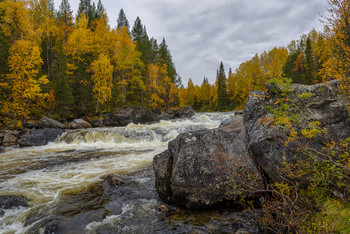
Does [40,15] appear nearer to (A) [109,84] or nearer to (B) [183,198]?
(A) [109,84]

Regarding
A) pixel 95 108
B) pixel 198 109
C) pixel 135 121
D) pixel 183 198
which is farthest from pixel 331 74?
pixel 198 109

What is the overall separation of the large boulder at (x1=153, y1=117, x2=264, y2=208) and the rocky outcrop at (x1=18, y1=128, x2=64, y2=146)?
1407 cm

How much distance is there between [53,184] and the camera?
658 cm

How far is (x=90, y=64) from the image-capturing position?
2669cm

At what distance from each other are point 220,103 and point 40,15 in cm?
4650

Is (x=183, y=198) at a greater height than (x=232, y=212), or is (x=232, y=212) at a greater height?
(x=183, y=198)

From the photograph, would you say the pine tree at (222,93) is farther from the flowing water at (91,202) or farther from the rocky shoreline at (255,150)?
the rocky shoreline at (255,150)

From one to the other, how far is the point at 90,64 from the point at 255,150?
28.0m

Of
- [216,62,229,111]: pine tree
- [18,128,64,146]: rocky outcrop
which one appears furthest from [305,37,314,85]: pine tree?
[18,128,64,146]: rocky outcrop

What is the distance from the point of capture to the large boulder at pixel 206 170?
4.30 m

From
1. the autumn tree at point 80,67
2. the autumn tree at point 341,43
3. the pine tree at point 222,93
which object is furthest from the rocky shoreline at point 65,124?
the pine tree at point 222,93

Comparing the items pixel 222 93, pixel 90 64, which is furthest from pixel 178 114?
pixel 222 93

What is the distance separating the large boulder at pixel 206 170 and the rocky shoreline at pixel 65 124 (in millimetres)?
14208

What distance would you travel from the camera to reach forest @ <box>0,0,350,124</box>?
691 inches
